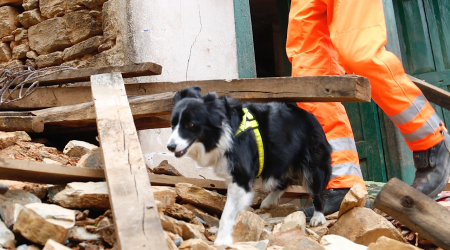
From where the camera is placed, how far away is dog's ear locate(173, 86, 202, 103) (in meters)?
3.01

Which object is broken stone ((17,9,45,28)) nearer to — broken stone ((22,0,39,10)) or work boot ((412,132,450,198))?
broken stone ((22,0,39,10))

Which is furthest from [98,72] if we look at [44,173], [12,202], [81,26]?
[81,26]

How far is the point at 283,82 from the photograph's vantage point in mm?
3039

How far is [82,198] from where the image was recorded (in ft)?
8.16

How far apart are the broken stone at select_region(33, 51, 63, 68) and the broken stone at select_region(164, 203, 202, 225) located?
2.65 metres

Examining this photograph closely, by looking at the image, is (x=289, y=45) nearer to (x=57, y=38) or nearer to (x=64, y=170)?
(x=64, y=170)

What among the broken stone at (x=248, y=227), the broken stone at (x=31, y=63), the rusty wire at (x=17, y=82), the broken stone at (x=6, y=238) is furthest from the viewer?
the broken stone at (x=31, y=63)

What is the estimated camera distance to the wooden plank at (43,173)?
2.47 meters

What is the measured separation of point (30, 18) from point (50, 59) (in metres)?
0.56

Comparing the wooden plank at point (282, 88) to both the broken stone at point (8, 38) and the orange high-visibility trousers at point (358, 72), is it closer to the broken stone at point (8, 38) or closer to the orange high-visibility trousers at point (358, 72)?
the orange high-visibility trousers at point (358, 72)

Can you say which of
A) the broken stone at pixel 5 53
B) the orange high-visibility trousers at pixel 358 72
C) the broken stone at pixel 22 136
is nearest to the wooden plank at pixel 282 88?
the orange high-visibility trousers at pixel 358 72

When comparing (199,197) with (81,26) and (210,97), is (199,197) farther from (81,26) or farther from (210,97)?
(81,26)

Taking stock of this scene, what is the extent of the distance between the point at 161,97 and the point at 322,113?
117cm

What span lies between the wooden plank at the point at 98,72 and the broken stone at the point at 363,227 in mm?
1522
